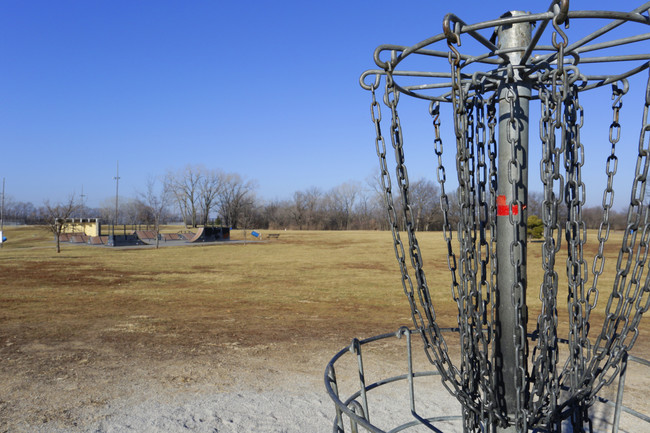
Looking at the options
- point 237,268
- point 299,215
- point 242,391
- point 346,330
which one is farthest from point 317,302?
point 299,215

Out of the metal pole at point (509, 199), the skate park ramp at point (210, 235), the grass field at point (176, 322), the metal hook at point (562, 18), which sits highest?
the metal hook at point (562, 18)

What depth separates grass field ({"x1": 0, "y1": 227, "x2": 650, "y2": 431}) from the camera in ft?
15.7

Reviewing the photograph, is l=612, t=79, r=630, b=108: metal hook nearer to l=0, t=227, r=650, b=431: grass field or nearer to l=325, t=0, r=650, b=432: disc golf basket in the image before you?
l=325, t=0, r=650, b=432: disc golf basket

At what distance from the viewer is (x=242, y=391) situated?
14.3ft

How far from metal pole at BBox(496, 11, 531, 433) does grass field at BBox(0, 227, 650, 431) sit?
3.09 metres

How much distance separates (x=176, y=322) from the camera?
7402 mm

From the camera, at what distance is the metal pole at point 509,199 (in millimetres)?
1980

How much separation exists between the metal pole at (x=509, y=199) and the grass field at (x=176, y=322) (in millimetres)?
3090

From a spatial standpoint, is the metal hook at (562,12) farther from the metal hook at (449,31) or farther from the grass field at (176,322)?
the grass field at (176,322)

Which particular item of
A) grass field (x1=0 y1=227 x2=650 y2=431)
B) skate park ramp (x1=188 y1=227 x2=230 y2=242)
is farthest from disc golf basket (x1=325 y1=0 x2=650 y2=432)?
A: skate park ramp (x1=188 y1=227 x2=230 y2=242)

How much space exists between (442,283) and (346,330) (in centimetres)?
702

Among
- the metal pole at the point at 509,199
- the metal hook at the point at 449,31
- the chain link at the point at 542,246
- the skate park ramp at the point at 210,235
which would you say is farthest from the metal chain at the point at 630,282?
the skate park ramp at the point at 210,235

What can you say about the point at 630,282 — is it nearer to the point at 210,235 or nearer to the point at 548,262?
the point at 548,262

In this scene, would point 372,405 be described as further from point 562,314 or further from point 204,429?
point 562,314
